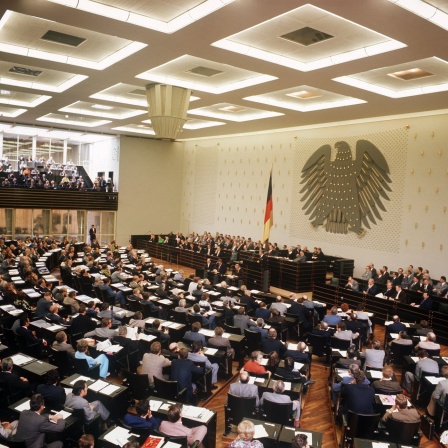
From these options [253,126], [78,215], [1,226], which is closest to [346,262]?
[253,126]

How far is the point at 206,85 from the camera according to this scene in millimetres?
14266

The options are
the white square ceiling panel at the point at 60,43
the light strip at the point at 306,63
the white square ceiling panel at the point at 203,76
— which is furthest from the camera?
the white square ceiling panel at the point at 203,76

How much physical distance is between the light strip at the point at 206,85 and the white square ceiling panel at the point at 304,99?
1.27m

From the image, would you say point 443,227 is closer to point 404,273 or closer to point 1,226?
point 404,273

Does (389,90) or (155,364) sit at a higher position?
(389,90)

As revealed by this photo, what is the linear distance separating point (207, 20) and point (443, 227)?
1087cm

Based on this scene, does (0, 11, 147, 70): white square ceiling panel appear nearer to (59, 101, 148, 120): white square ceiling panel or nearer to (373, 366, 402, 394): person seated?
(59, 101, 148, 120): white square ceiling panel

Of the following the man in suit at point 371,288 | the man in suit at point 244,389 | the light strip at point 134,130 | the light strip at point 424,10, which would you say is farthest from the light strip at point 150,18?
the light strip at point 134,130

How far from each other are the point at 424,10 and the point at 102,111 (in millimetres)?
16110

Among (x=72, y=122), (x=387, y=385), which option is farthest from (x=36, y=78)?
(x=387, y=385)

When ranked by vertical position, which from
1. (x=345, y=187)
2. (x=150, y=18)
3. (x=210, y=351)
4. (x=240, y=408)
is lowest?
(x=240, y=408)

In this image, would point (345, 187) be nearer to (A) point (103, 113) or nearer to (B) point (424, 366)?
(A) point (103, 113)

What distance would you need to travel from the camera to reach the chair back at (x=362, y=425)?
5941 millimetres

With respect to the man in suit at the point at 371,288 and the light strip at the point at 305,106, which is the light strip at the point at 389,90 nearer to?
the light strip at the point at 305,106
